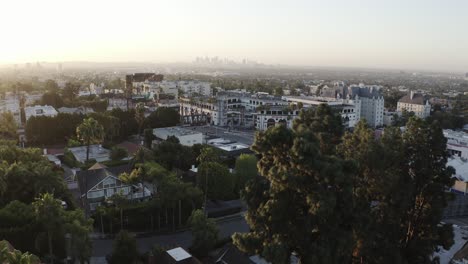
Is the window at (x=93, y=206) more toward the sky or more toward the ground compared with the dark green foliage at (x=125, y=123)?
more toward the ground

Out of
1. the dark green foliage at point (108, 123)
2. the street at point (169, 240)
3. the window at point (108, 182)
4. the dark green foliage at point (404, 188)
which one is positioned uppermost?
the dark green foliage at point (404, 188)

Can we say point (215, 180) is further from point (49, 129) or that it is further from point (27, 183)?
point (49, 129)

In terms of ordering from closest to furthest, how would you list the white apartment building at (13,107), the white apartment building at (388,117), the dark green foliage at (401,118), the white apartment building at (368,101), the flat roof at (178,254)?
the flat roof at (178,254), the white apartment building at (13,107), the dark green foliage at (401,118), the white apartment building at (368,101), the white apartment building at (388,117)

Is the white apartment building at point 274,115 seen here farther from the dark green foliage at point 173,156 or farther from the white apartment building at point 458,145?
the dark green foliage at point 173,156

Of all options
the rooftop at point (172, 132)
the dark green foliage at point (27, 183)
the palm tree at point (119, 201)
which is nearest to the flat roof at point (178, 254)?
the palm tree at point (119, 201)

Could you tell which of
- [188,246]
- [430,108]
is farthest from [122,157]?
[430,108]

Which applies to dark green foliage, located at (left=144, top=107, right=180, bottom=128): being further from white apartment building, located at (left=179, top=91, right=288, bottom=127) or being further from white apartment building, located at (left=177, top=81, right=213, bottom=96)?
white apartment building, located at (left=177, top=81, right=213, bottom=96)
